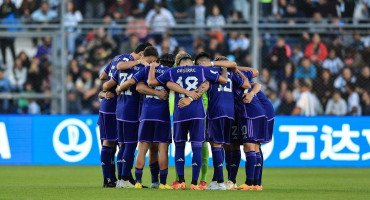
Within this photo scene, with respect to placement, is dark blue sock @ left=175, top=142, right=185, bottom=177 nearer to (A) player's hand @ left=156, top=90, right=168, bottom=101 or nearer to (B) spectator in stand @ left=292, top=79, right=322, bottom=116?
(A) player's hand @ left=156, top=90, right=168, bottom=101

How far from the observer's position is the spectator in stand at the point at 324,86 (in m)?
19.4

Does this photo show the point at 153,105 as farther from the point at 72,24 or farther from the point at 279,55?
the point at 279,55

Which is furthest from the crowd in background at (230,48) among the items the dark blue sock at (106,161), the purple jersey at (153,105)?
the purple jersey at (153,105)

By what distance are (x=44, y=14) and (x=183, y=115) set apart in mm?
9955

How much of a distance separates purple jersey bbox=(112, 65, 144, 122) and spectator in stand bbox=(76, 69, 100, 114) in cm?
790

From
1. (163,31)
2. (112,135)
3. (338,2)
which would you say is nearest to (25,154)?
(163,31)

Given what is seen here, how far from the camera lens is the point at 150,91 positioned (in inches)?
448

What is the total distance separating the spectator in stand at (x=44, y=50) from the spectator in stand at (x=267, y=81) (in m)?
5.31

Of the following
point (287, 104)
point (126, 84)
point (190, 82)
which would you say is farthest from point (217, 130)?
point (287, 104)

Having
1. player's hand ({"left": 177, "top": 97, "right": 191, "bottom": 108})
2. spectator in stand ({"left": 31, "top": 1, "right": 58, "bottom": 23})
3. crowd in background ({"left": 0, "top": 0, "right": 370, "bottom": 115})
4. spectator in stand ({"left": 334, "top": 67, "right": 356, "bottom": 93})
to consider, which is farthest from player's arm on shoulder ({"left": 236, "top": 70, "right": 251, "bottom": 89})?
spectator in stand ({"left": 31, "top": 1, "right": 58, "bottom": 23})

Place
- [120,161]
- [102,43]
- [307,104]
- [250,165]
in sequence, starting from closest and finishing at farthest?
[250,165] → [120,161] → [307,104] → [102,43]

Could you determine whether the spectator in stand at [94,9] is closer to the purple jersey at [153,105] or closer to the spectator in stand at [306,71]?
the spectator in stand at [306,71]

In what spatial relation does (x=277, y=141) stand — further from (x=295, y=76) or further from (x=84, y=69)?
(x=84, y=69)

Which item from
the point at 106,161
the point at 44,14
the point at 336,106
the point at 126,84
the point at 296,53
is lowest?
the point at 336,106
